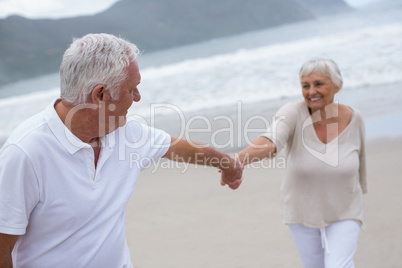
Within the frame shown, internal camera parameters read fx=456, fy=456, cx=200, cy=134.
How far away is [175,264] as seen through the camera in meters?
4.40

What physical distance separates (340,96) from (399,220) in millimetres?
5041

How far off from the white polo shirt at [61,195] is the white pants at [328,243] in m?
1.32

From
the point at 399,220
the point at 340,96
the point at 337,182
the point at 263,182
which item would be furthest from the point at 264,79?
the point at 337,182

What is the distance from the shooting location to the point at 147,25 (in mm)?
→ 40625

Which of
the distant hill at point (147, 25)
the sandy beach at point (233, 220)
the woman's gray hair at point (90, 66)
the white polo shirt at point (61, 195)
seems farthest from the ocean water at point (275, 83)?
the distant hill at point (147, 25)

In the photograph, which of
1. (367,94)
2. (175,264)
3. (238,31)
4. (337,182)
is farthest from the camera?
(238,31)

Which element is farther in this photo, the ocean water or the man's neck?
the ocean water

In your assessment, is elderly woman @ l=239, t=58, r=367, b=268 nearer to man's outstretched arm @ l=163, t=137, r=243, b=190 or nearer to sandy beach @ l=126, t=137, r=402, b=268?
man's outstretched arm @ l=163, t=137, r=243, b=190

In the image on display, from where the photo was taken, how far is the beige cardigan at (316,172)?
2.87m

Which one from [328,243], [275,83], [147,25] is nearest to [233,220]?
[328,243]

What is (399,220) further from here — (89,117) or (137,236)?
(89,117)

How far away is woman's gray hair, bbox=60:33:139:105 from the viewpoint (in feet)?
5.73

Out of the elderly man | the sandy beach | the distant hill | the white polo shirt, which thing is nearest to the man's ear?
the elderly man

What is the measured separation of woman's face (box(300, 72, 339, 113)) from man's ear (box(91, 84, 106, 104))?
1612mm
